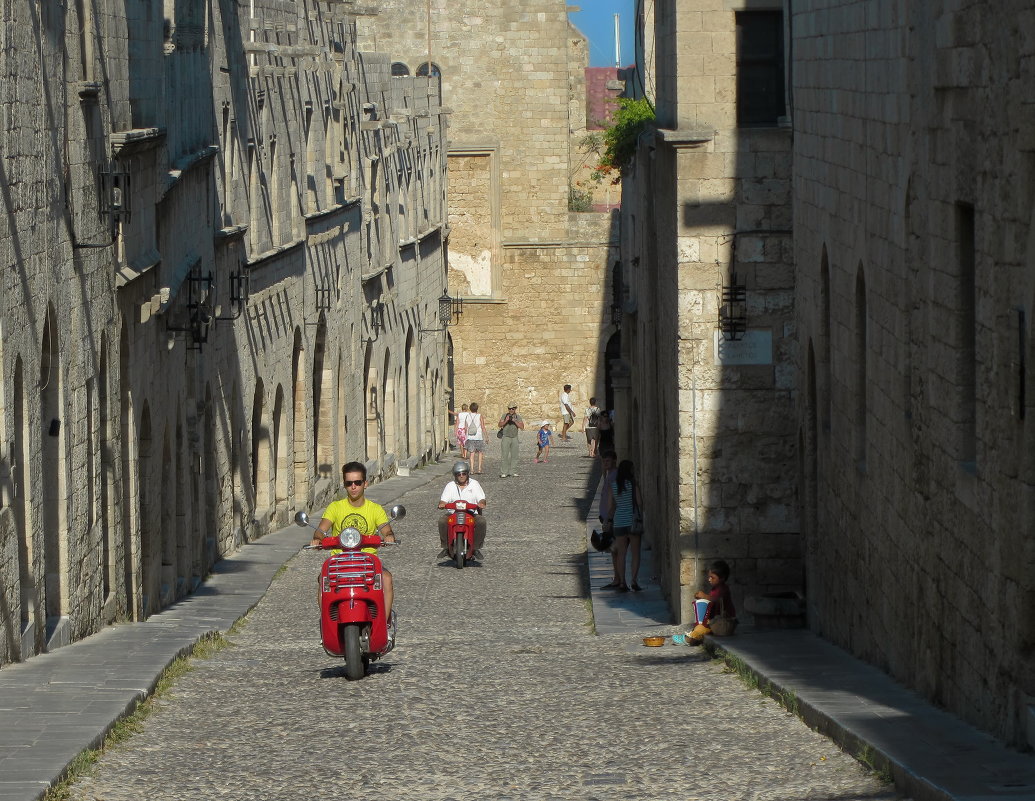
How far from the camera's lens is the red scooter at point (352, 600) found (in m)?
11.6

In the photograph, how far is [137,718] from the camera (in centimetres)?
966

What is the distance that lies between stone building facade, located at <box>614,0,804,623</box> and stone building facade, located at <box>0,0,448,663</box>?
4612 mm

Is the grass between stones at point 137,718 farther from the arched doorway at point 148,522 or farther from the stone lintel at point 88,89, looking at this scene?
the stone lintel at point 88,89

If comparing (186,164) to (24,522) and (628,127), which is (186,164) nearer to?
(628,127)

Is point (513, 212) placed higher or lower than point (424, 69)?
lower

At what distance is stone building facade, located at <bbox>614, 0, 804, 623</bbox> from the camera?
15.9 meters

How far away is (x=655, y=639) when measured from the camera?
1419 centimetres

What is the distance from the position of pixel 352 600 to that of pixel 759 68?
22.8 ft

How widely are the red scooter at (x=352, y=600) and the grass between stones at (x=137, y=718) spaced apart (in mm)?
995

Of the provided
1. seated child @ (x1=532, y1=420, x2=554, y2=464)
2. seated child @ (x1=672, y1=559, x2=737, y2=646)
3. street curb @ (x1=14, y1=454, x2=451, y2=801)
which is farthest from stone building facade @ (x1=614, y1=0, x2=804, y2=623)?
seated child @ (x1=532, y1=420, x2=554, y2=464)

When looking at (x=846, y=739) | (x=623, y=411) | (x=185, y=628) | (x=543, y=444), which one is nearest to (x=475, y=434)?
(x=543, y=444)

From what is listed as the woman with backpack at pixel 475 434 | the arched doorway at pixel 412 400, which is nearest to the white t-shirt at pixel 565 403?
the arched doorway at pixel 412 400

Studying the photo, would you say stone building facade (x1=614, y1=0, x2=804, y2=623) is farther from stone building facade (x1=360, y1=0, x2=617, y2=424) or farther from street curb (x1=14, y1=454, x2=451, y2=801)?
stone building facade (x1=360, y1=0, x2=617, y2=424)

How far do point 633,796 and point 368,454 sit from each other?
26.9 metres
